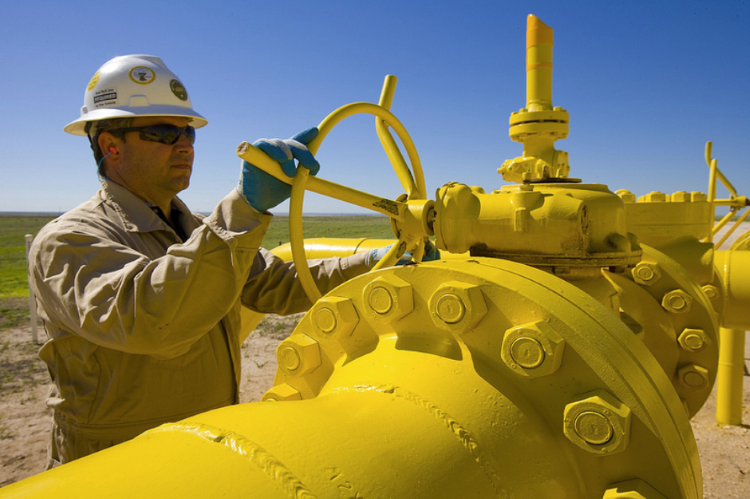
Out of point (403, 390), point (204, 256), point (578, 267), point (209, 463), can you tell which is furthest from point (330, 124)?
point (209, 463)

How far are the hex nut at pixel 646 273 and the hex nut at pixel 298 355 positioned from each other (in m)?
1.52

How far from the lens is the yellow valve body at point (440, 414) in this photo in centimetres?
59

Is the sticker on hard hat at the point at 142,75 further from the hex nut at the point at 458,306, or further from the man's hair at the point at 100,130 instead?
the hex nut at the point at 458,306

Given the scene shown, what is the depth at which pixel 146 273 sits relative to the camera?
4.18 ft

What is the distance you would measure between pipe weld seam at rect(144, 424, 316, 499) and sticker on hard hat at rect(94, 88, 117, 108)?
1.54 meters

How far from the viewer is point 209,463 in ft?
1.88

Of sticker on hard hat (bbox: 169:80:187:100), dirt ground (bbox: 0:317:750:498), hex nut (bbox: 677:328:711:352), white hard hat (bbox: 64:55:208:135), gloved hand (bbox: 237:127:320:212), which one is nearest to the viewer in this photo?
gloved hand (bbox: 237:127:320:212)

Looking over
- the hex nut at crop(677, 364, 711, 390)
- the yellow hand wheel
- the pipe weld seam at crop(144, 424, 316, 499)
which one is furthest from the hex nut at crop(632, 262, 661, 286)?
the pipe weld seam at crop(144, 424, 316, 499)

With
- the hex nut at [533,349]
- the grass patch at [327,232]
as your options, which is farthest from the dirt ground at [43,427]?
the grass patch at [327,232]

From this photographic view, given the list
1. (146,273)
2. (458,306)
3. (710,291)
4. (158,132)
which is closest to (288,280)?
(158,132)

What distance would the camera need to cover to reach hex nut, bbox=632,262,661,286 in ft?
6.79

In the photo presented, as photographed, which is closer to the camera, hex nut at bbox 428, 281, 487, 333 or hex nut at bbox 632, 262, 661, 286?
hex nut at bbox 428, 281, 487, 333

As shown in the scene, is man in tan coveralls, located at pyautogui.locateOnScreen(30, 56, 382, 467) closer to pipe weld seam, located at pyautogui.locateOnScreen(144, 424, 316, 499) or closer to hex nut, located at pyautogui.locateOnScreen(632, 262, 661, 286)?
pipe weld seam, located at pyautogui.locateOnScreen(144, 424, 316, 499)

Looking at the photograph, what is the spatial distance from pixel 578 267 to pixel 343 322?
0.84 m
